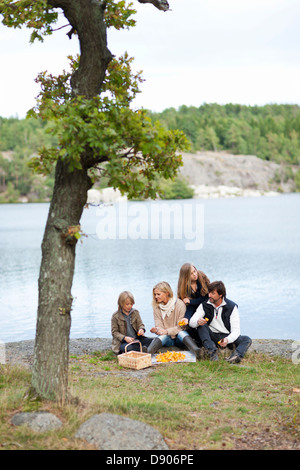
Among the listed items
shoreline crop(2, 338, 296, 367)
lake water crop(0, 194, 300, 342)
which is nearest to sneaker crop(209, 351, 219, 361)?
shoreline crop(2, 338, 296, 367)

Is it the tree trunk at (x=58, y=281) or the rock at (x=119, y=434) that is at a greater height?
the tree trunk at (x=58, y=281)

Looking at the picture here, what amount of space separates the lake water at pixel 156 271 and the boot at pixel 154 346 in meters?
1.95

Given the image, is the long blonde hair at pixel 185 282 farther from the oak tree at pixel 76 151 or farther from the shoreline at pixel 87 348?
the oak tree at pixel 76 151

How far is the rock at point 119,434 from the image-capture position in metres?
4.97

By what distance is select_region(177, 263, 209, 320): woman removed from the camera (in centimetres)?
960

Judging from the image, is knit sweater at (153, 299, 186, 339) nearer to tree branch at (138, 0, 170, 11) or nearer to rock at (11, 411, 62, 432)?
rock at (11, 411, 62, 432)

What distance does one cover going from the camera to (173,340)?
961 cm

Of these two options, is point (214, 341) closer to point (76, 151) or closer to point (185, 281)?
point (185, 281)

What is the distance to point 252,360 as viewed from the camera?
30.2 feet

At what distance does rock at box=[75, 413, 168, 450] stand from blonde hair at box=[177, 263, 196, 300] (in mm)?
4441

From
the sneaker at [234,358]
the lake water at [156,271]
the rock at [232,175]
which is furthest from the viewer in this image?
the rock at [232,175]

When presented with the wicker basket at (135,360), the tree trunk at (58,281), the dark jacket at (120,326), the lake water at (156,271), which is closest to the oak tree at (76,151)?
the tree trunk at (58,281)

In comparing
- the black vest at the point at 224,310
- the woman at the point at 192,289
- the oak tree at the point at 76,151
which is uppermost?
the oak tree at the point at 76,151
